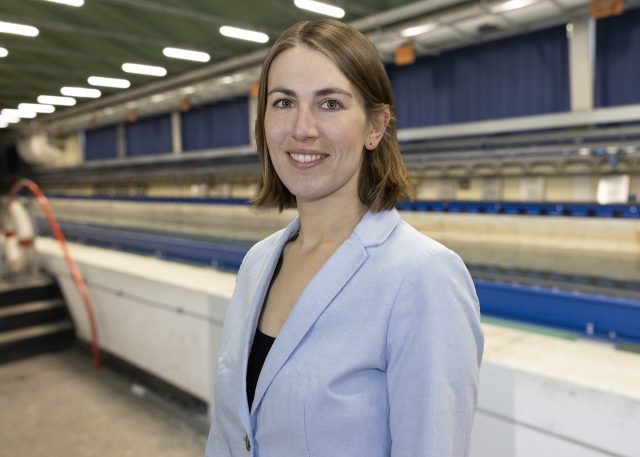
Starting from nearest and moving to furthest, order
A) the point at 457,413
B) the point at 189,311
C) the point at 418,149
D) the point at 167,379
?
the point at 457,413 → the point at 189,311 → the point at 167,379 → the point at 418,149

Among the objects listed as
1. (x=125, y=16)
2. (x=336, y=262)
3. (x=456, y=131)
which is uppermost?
(x=125, y=16)

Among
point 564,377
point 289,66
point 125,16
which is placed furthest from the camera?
point 125,16

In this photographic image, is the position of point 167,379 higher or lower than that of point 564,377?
lower

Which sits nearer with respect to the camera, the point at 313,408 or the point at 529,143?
the point at 313,408

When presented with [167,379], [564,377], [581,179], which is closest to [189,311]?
[167,379]

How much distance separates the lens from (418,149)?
519cm

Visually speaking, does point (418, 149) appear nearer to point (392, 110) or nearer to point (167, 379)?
point (167, 379)

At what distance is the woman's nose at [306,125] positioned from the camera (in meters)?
0.87

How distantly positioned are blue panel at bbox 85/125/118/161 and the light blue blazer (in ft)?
39.1

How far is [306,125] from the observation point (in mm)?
866

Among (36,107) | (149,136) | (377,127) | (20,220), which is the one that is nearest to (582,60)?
(377,127)

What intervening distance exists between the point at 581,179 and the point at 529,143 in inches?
25.7

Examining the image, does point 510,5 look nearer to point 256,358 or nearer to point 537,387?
point 537,387

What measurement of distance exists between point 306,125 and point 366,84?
132 mm
